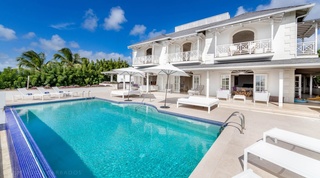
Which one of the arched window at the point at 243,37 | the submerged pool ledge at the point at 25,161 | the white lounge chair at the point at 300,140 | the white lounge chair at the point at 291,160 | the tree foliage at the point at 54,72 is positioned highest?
the arched window at the point at 243,37

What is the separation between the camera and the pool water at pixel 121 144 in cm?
404

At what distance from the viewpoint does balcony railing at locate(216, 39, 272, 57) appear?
38.8 feet

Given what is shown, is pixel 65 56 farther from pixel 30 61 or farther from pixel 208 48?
pixel 208 48

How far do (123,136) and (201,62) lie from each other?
12.3m

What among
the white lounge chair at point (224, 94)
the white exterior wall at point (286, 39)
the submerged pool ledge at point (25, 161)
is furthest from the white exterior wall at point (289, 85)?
the submerged pool ledge at point (25, 161)

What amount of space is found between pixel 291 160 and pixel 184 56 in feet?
50.8

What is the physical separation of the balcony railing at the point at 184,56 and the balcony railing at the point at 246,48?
8.03 feet

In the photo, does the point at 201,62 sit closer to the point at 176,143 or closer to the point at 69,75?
the point at 176,143

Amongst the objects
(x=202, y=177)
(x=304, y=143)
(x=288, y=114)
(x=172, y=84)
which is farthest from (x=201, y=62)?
(x=202, y=177)

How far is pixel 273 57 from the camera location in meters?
11.7

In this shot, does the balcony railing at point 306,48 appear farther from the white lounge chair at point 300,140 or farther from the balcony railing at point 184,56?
Answer: the white lounge chair at point 300,140

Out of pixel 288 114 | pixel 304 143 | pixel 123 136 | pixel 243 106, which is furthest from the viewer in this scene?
pixel 243 106

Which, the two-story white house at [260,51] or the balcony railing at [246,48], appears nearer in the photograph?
the two-story white house at [260,51]

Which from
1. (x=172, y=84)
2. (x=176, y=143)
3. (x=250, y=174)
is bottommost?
(x=176, y=143)
